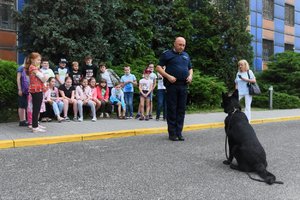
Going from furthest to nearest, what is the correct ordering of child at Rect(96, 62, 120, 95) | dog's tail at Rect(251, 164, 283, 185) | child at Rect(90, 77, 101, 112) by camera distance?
child at Rect(96, 62, 120, 95) < child at Rect(90, 77, 101, 112) < dog's tail at Rect(251, 164, 283, 185)

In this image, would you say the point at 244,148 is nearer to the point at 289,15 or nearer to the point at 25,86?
the point at 25,86

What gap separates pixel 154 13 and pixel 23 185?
49.3ft

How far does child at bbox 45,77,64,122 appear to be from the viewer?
10586 mm

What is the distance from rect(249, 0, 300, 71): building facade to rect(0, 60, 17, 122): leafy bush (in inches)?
882

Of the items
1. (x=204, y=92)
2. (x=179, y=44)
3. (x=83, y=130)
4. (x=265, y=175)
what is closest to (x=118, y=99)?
(x=83, y=130)

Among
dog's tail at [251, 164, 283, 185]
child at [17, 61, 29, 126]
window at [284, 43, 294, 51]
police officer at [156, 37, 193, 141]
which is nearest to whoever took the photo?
dog's tail at [251, 164, 283, 185]

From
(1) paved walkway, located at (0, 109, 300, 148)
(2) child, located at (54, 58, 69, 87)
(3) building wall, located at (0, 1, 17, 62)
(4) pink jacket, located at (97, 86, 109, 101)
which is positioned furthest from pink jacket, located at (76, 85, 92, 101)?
(3) building wall, located at (0, 1, 17, 62)

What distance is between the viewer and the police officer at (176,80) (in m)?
8.15

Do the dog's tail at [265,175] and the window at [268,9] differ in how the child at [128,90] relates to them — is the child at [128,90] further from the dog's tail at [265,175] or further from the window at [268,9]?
the window at [268,9]

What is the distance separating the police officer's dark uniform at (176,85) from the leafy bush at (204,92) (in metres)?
8.05

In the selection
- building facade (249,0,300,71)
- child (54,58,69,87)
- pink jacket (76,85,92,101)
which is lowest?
pink jacket (76,85,92,101)

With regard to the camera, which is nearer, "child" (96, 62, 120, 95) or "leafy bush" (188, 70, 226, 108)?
"child" (96, 62, 120, 95)

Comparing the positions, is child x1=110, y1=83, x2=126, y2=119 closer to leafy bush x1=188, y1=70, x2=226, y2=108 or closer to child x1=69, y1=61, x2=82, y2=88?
child x1=69, y1=61, x2=82, y2=88

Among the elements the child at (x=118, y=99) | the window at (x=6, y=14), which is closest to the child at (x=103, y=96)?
the child at (x=118, y=99)
